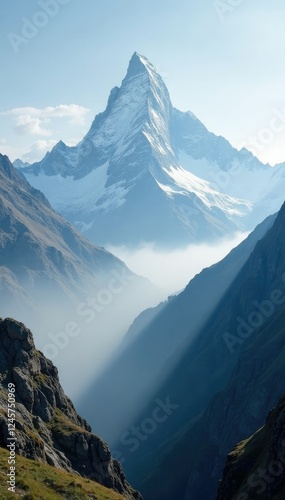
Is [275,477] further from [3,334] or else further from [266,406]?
[266,406]

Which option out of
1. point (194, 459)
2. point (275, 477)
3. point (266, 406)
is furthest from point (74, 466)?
point (194, 459)

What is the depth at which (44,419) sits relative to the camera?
8956 centimetres

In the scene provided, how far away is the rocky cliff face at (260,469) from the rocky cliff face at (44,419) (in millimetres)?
21552

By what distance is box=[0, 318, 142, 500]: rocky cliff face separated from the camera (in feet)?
253

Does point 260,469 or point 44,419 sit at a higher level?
point 44,419

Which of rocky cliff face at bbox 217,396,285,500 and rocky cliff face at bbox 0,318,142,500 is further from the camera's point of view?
rocky cliff face at bbox 0,318,142,500

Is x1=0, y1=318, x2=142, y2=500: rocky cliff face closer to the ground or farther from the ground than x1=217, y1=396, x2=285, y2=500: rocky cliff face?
farther from the ground

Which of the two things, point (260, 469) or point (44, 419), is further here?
point (44, 419)

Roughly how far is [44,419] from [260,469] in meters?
38.6

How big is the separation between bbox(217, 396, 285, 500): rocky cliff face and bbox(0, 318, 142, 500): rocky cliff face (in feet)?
70.7

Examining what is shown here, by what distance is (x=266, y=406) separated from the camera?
184750mm

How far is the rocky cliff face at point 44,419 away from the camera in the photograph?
253ft

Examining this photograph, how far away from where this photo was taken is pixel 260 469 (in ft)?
202

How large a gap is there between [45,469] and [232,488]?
2116 centimetres
